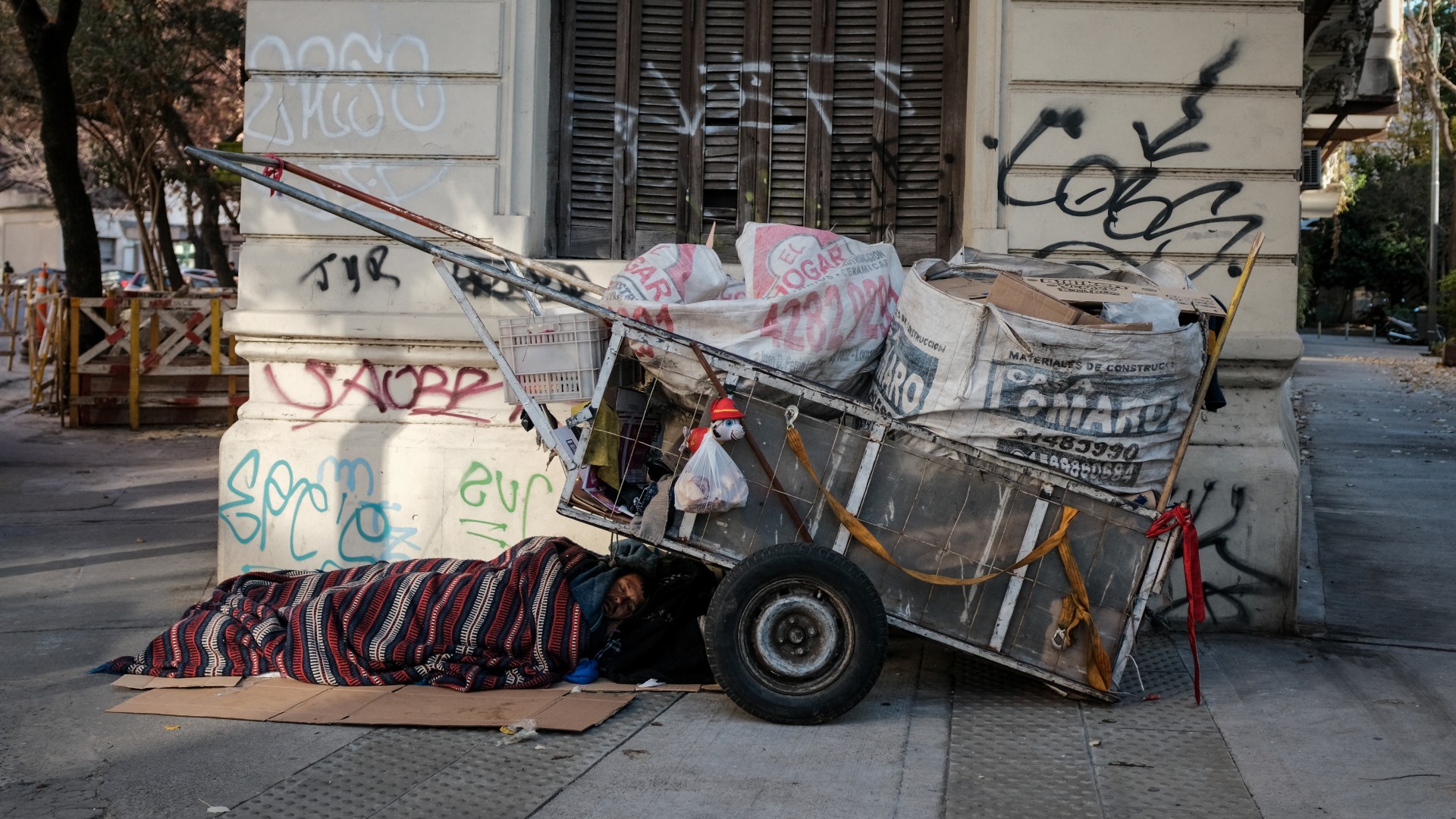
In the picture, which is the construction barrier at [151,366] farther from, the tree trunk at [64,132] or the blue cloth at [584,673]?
the blue cloth at [584,673]

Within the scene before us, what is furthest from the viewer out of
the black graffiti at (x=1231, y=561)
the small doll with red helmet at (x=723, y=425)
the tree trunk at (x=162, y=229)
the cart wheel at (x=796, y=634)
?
the tree trunk at (x=162, y=229)

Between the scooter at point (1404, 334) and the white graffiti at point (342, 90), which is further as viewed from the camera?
the scooter at point (1404, 334)

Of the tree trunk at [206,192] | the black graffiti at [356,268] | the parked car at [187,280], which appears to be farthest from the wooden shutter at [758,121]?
the parked car at [187,280]

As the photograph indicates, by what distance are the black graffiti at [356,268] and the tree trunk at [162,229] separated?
744 inches

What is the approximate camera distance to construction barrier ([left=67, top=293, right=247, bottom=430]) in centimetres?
1359

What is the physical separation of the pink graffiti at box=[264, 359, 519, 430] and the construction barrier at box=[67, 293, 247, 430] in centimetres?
801

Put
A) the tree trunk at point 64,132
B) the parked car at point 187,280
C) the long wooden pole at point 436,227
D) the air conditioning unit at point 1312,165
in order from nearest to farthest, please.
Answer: the long wooden pole at point 436,227 < the tree trunk at point 64,132 < the air conditioning unit at point 1312,165 < the parked car at point 187,280

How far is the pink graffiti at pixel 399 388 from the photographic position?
6113 mm

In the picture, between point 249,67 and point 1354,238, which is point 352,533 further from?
point 1354,238

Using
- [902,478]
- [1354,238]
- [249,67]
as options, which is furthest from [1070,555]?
[1354,238]

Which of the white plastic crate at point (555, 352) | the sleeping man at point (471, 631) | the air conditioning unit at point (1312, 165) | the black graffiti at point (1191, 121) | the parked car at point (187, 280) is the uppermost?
the air conditioning unit at point (1312, 165)

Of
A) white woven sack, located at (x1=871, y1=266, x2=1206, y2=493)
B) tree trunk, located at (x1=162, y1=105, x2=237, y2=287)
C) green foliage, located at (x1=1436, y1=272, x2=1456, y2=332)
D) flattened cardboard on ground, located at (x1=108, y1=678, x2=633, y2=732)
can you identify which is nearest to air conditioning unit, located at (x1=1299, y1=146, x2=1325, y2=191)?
green foliage, located at (x1=1436, y1=272, x2=1456, y2=332)

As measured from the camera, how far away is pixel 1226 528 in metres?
5.62

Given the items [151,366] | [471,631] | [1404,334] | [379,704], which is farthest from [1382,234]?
[379,704]
